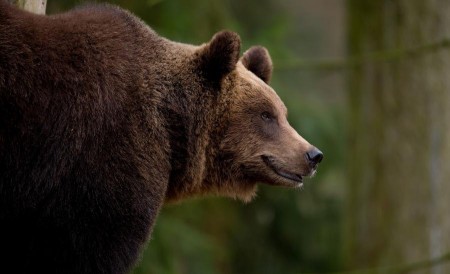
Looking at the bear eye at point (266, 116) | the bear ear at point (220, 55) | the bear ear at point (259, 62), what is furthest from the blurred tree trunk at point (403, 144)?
the bear ear at point (220, 55)

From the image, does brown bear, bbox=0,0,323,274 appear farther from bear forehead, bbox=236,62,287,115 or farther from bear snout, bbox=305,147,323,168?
bear snout, bbox=305,147,323,168

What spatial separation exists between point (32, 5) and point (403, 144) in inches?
199

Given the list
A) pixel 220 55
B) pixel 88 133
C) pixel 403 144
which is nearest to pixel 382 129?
pixel 403 144

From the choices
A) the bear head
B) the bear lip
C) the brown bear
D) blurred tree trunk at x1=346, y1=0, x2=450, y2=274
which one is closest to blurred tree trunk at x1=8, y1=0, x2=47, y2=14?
the brown bear

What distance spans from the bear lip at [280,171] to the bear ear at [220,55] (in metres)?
0.60

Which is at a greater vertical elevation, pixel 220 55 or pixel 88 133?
pixel 220 55

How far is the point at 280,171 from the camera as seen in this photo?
6.38m

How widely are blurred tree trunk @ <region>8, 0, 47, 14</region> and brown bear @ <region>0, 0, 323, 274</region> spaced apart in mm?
410

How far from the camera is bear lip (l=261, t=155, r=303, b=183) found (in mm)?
6375

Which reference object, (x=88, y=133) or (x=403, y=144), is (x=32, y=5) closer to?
(x=88, y=133)

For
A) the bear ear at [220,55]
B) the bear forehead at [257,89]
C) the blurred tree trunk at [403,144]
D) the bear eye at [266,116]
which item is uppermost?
the bear ear at [220,55]

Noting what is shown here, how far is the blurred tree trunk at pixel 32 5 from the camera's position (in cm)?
601

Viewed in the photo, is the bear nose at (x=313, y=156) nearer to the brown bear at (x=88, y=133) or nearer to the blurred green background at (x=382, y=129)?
the brown bear at (x=88, y=133)

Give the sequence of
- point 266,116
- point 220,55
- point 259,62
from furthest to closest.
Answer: point 259,62, point 266,116, point 220,55
